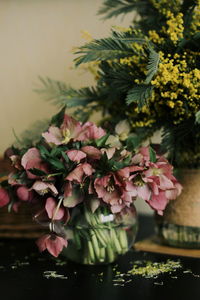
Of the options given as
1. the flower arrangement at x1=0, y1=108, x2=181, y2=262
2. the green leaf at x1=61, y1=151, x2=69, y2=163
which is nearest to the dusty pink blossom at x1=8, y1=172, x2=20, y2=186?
the flower arrangement at x1=0, y1=108, x2=181, y2=262

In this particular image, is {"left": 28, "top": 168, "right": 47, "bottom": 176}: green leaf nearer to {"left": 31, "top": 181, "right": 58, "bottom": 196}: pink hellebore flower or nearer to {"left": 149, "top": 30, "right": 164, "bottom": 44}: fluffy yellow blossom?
{"left": 31, "top": 181, "right": 58, "bottom": 196}: pink hellebore flower

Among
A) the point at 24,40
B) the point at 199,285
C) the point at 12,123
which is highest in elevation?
the point at 24,40

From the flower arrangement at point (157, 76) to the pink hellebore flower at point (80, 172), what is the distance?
0.46 feet

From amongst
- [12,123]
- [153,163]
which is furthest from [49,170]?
[12,123]

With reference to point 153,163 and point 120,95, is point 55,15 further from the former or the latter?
point 153,163

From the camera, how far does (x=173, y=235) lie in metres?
1.00

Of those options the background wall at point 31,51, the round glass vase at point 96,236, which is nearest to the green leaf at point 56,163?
the round glass vase at point 96,236

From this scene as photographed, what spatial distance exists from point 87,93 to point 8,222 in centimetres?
37

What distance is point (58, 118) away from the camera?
2.88 feet

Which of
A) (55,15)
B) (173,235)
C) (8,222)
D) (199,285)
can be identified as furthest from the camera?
(55,15)

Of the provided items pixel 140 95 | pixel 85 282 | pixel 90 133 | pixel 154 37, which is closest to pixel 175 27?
pixel 154 37

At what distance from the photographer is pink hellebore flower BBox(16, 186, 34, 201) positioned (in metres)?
0.85

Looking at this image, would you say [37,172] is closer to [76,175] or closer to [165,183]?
[76,175]

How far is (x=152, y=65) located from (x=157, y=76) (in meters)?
0.04
